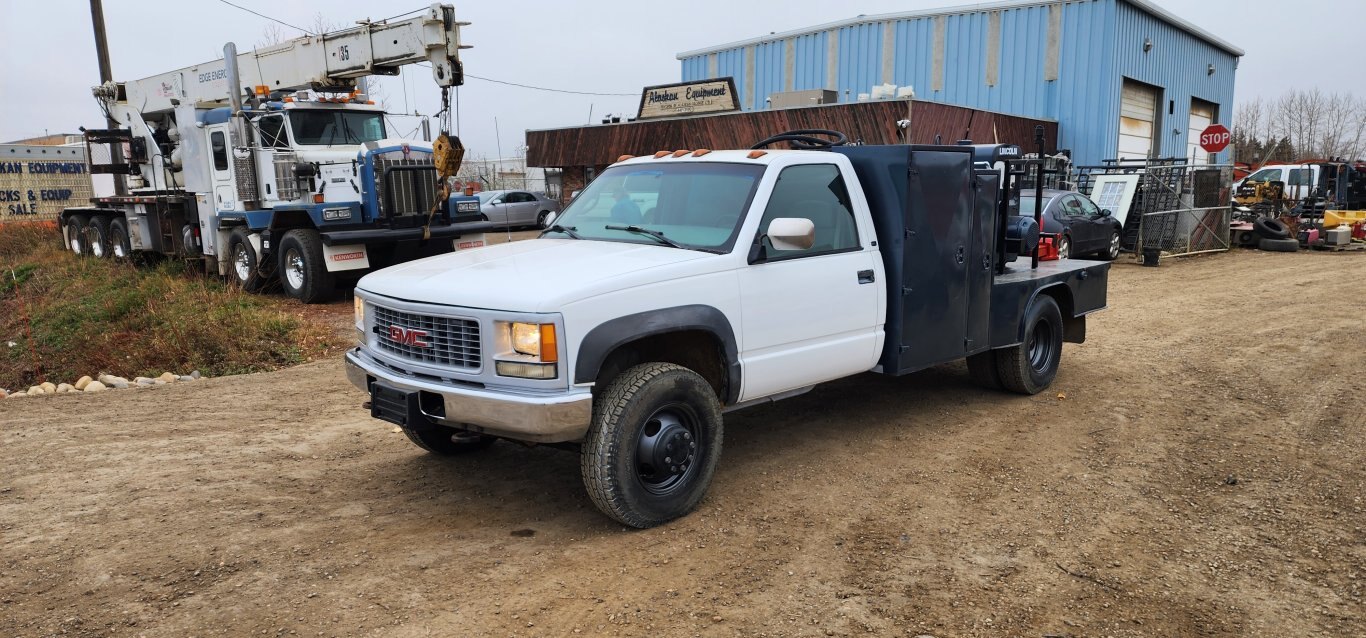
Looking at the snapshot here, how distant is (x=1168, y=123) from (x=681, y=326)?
28888mm

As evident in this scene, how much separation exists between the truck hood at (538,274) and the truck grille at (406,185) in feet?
29.3

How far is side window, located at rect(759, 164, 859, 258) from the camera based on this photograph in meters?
5.31

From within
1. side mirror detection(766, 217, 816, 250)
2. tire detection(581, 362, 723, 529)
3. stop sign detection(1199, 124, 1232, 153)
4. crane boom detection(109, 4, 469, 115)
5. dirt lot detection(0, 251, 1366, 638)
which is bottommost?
dirt lot detection(0, 251, 1366, 638)

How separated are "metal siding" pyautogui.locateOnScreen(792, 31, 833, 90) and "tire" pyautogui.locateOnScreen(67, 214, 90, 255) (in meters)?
20.0

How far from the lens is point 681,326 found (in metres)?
4.58

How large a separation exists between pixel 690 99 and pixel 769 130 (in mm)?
3449

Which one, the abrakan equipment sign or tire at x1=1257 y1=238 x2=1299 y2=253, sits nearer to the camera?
tire at x1=1257 y1=238 x2=1299 y2=253

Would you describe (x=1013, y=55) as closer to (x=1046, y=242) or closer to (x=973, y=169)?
(x=1046, y=242)

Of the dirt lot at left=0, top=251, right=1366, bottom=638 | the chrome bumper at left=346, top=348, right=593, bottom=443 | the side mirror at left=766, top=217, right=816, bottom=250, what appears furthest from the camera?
the side mirror at left=766, top=217, right=816, bottom=250

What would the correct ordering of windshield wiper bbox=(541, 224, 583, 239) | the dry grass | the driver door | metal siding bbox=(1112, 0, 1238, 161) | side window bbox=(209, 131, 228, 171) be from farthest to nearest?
metal siding bbox=(1112, 0, 1238, 161), side window bbox=(209, 131, 228, 171), the dry grass, windshield wiper bbox=(541, 224, 583, 239), the driver door

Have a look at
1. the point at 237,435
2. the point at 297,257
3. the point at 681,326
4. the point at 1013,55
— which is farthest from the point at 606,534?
the point at 1013,55

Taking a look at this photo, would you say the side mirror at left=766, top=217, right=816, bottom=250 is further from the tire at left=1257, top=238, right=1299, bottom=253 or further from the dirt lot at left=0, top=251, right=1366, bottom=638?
the tire at left=1257, top=238, right=1299, bottom=253

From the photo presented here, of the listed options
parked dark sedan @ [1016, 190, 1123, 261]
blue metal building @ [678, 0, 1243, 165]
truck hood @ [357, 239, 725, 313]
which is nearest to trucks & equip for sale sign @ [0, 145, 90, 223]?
blue metal building @ [678, 0, 1243, 165]

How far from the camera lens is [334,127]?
1428 cm
